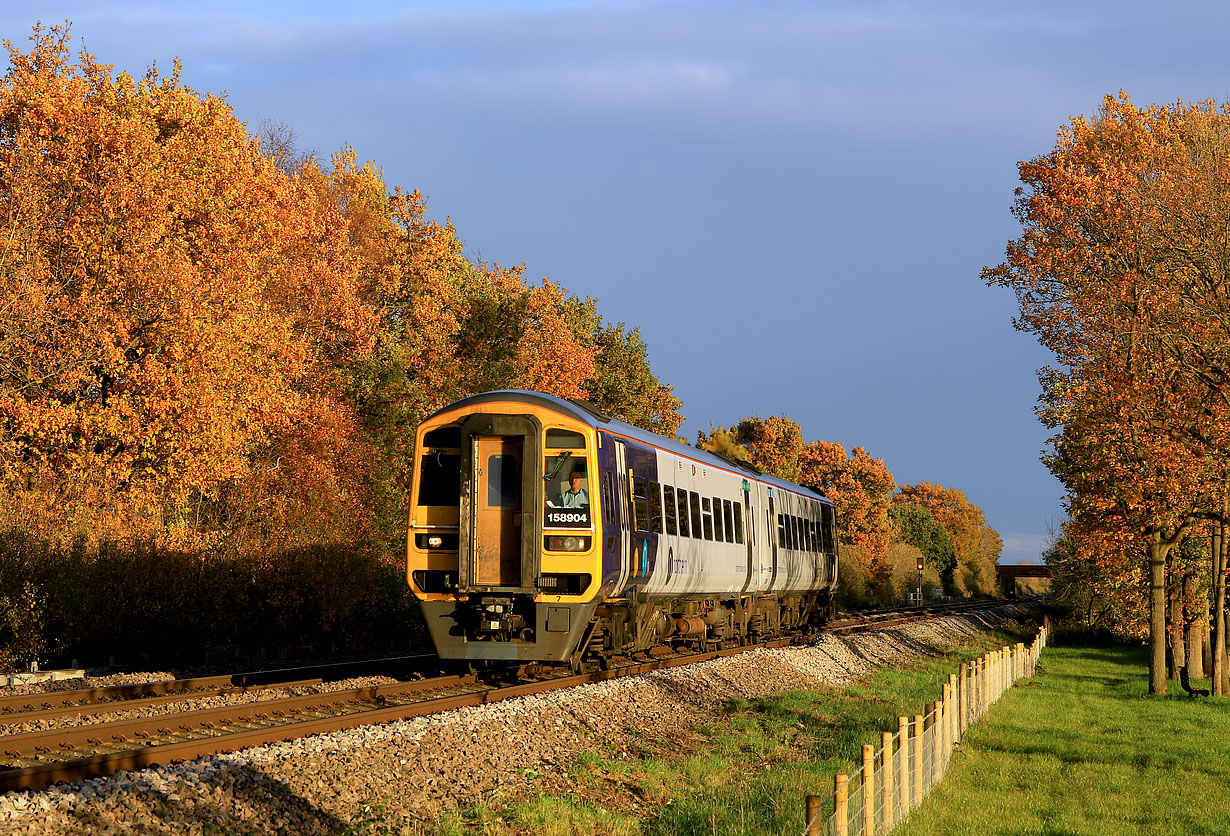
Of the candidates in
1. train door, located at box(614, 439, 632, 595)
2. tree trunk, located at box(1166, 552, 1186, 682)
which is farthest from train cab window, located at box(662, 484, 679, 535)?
tree trunk, located at box(1166, 552, 1186, 682)

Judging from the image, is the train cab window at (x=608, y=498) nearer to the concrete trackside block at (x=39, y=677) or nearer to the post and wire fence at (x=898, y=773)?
the post and wire fence at (x=898, y=773)

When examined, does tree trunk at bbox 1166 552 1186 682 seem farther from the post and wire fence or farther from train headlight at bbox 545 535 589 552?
train headlight at bbox 545 535 589 552

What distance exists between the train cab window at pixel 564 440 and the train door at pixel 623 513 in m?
0.94

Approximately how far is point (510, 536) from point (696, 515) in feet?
17.9

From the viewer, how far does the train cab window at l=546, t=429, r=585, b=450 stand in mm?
15570

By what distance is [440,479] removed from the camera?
15.9 m

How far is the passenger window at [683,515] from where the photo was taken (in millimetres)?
19248

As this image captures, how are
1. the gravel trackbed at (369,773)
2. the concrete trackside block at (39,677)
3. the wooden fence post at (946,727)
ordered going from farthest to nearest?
1. the concrete trackside block at (39,677)
2. the wooden fence post at (946,727)
3. the gravel trackbed at (369,773)

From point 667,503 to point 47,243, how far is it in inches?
566

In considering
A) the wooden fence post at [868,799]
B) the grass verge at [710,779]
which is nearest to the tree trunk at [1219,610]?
the grass verge at [710,779]

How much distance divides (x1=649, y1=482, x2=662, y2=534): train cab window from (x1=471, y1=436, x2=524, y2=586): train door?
280 cm

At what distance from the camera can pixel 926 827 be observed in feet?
34.7

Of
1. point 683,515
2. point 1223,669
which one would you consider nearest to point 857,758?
point 683,515

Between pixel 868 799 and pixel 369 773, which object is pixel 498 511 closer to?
pixel 369 773
